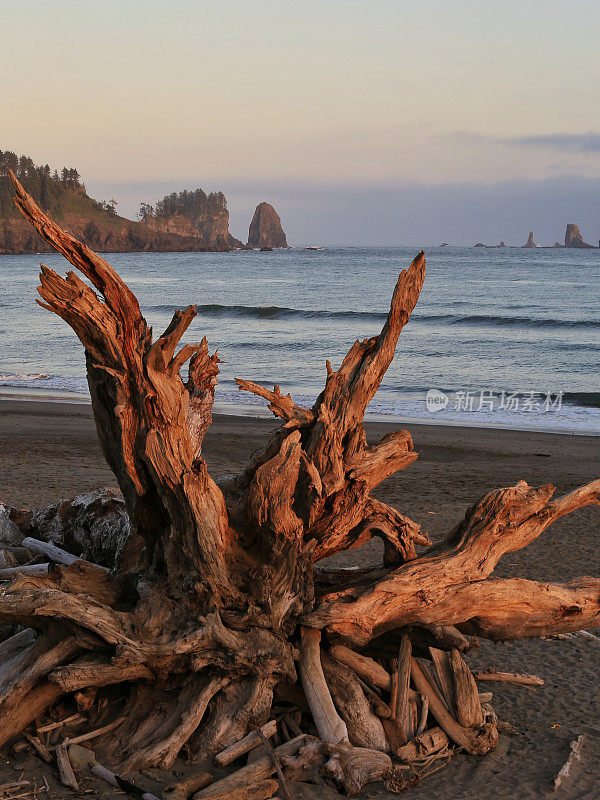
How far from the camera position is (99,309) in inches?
169

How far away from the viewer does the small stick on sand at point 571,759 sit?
4141 millimetres

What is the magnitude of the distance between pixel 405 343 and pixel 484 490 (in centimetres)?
1834

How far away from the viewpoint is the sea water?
18.6m

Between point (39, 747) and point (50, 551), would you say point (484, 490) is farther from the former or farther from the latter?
point (39, 747)

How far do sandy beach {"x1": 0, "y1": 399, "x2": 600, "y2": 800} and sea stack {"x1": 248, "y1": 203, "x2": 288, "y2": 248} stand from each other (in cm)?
17567

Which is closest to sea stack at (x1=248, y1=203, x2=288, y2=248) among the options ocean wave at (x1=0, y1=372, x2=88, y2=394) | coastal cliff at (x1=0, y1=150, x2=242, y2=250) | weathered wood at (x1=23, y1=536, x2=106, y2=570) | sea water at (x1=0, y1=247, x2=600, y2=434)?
coastal cliff at (x1=0, y1=150, x2=242, y2=250)

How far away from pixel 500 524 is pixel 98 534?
2844mm

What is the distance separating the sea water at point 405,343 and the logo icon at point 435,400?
0.16 feet

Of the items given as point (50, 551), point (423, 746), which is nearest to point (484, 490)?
point (50, 551)

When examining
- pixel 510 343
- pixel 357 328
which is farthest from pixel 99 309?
pixel 357 328

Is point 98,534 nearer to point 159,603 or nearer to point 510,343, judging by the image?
point 159,603

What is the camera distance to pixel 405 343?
94.1 ft

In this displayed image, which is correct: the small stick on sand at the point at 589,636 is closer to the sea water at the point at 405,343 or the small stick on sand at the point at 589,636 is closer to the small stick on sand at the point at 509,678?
the small stick on sand at the point at 509,678

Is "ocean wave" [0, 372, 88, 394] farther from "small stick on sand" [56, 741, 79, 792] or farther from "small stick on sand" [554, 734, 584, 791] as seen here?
"small stick on sand" [554, 734, 584, 791]
